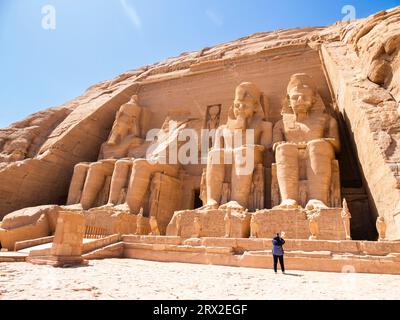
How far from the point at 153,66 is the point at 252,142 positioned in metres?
9.44

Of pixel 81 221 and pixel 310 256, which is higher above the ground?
pixel 81 221

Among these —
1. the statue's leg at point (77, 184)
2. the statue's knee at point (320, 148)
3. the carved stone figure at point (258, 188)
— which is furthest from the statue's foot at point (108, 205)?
the statue's knee at point (320, 148)

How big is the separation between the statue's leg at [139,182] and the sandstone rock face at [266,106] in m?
1.49

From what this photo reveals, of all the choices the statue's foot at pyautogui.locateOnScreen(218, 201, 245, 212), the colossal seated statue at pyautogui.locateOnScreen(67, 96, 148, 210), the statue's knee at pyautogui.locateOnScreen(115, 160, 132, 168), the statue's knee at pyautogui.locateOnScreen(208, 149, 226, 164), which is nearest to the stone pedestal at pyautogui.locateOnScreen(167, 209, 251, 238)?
the statue's foot at pyautogui.locateOnScreen(218, 201, 245, 212)

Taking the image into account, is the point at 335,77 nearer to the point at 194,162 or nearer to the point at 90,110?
the point at 194,162

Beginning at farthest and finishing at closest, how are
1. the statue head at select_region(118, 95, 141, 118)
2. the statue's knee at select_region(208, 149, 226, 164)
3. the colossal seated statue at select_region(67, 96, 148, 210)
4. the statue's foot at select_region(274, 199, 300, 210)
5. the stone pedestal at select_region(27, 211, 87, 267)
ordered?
the statue head at select_region(118, 95, 141, 118) → the colossal seated statue at select_region(67, 96, 148, 210) → the statue's knee at select_region(208, 149, 226, 164) → the statue's foot at select_region(274, 199, 300, 210) → the stone pedestal at select_region(27, 211, 87, 267)

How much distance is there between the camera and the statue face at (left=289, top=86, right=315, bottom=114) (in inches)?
355

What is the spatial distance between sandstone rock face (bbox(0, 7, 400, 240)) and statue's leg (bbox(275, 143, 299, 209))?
841 millimetres

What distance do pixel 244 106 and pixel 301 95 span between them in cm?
168

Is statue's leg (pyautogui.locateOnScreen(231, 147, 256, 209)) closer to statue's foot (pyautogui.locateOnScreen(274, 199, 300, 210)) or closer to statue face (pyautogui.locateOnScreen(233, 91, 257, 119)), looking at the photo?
statue's foot (pyautogui.locateOnScreen(274, 199, 300, 210))

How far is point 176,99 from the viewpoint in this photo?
13.5m

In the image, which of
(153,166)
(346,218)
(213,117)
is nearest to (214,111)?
(213,117)
